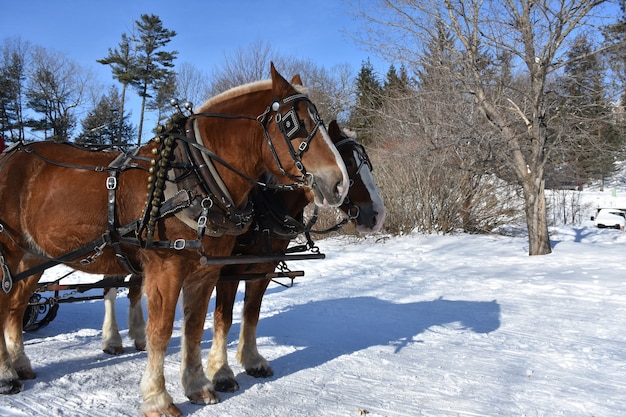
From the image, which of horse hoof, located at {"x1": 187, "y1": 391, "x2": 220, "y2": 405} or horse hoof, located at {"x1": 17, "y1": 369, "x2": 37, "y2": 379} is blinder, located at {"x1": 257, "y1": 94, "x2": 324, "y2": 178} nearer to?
horse hoof, located at {"x1": 187, "y1": 391, "x2": 220, "y2": 405}

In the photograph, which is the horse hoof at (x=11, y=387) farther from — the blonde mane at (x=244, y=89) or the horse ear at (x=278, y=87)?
the horse ear at (x=278, y=87)

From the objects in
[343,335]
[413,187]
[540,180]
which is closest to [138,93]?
[413,187]

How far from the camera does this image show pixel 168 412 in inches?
131

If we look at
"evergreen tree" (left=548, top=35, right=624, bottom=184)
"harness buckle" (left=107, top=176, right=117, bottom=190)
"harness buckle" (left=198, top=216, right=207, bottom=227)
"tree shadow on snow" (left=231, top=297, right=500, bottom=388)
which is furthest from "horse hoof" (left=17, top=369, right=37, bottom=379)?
"evergreen tree" (left=548, top=35, right=624, bottom=184)

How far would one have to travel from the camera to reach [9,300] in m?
4.07

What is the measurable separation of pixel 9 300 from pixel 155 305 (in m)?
1.59

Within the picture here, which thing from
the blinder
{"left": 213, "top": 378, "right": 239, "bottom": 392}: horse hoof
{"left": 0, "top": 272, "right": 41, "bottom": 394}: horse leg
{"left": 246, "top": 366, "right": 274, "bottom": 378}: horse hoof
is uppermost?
the blinder

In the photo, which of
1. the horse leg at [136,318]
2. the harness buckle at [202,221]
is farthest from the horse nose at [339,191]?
the horse leg at [136,318]

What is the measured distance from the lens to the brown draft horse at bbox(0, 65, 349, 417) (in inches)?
128

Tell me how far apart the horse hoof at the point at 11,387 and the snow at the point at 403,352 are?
56 mm

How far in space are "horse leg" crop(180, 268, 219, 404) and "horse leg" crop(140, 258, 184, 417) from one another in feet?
0.96

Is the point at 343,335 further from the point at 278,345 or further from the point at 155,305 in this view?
the point at 155,305

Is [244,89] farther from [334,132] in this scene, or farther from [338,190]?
[334,132]

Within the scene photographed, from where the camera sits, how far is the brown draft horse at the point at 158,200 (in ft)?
10.6
